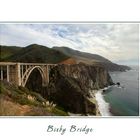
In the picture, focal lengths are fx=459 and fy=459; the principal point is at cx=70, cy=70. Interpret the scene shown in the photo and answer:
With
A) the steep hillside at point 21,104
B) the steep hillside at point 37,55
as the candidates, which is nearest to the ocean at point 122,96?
the steep hillside at point 21,104

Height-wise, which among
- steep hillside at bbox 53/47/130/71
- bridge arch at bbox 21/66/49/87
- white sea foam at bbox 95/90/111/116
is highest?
steep hillside at bbox 53/47/130/71

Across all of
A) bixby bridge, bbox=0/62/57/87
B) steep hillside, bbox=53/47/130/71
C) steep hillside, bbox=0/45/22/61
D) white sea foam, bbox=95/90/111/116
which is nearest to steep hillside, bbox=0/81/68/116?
bixby bridge, bbox=0/62/57/87

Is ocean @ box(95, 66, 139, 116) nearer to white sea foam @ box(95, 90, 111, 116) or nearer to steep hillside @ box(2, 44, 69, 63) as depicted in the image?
white sea foam @ box(95, 90, 111, 116)

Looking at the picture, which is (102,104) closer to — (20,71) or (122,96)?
(122,96)
